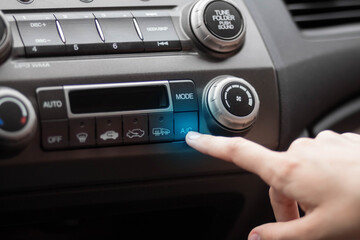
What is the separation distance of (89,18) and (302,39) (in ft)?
1.03

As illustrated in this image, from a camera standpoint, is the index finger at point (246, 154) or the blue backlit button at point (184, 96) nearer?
the index finger at point (246, 154)

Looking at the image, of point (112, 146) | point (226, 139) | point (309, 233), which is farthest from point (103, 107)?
point (309, 233)

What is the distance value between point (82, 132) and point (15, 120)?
0.08m

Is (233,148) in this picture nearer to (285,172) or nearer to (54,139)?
(285,172)

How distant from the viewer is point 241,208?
898 millimetres

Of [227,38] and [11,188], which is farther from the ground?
[227,38]

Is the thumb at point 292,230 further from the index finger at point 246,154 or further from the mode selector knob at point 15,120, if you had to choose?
the mode selector knob at point 15,120

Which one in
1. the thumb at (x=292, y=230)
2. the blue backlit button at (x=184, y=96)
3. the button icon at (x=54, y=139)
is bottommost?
the thumb at (x=292, y=230)

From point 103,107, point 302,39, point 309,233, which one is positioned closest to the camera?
point 309,233

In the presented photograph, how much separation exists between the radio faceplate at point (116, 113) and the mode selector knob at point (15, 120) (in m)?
0.03

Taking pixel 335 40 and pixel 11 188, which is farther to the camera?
pixel 335 40

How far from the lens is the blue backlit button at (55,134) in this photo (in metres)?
0.69

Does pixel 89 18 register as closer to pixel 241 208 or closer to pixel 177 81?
pixel 177 81

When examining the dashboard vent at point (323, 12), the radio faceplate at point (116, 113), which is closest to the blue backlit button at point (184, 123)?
the radio faceplate at point (116, 113)
